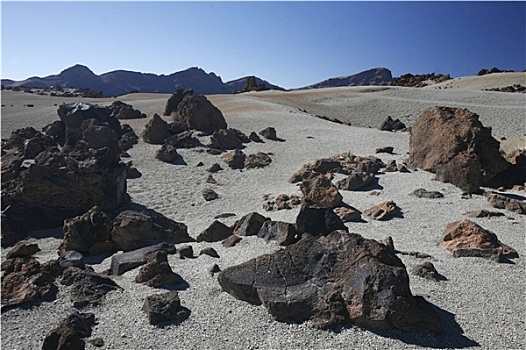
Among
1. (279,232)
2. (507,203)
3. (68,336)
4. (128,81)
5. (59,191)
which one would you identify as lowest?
(68,336)

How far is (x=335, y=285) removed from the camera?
5.59 metres

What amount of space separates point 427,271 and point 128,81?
12409 cm

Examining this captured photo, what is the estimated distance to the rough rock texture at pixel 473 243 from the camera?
711 centimetres

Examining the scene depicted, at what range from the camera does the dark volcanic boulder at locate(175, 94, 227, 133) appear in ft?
74.0

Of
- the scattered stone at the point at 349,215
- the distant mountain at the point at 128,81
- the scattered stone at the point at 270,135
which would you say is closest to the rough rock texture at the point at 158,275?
the scattered stone at the point at 349,215

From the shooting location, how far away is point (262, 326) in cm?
545

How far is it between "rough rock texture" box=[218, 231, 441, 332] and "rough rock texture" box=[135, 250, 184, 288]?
92cm

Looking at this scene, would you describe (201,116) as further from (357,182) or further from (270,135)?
(357,182)

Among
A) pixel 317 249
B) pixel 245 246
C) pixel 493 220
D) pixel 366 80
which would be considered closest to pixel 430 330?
pixel 317 249

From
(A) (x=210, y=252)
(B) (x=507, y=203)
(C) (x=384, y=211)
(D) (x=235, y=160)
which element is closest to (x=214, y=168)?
(D) (x=235, y=160)

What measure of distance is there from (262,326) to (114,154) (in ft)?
28.6

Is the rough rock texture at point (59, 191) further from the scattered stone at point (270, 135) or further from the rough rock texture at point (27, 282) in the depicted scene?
the scattered stone at point (270, 135)

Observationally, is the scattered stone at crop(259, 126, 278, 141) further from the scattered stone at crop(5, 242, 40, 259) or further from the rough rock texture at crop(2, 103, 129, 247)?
the scattered stone at crop(5, 242, 40, 259)

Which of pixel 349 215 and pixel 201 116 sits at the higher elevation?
pixel 201 116
